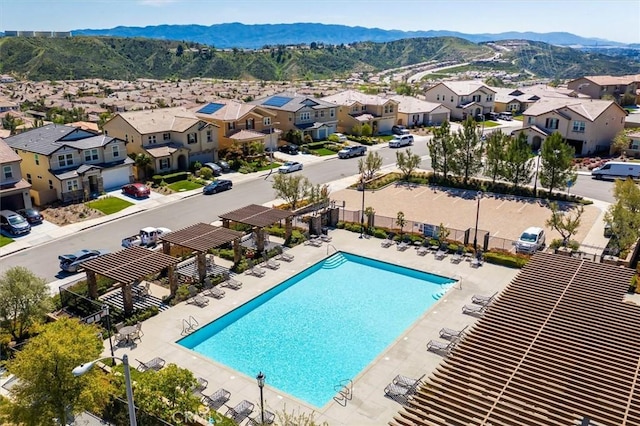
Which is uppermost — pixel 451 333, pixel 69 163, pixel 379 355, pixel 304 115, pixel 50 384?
pixel 304 115

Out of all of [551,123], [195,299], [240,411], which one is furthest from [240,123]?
[240,411]

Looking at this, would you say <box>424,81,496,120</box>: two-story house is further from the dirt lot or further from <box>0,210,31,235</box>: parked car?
<box>0,210,31,235</box>: parked car

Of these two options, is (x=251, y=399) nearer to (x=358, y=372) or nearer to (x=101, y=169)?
(x=358, y=372)

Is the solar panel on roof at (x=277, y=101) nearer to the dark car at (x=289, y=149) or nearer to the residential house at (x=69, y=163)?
the dark car at (x=289, y=149)

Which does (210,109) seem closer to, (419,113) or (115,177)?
(115,177)

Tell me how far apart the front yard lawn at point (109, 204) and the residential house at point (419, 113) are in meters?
55.6

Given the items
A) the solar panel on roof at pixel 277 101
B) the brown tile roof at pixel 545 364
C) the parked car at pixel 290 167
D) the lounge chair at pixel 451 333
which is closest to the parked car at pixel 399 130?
the solar panel on roof at pixel 277 101

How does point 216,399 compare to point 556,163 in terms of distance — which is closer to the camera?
point 216,399

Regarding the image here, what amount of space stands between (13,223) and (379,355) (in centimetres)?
3230

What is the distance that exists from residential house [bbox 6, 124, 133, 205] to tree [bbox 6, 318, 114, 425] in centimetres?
3456

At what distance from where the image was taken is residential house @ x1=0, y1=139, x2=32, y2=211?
44.5 metres

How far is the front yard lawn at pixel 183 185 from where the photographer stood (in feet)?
179

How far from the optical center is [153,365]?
78.1 ft

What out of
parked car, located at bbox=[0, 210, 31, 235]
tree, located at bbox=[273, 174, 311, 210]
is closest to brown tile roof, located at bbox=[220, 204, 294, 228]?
tree, located at bbox=[273, 174, 311, 210]
